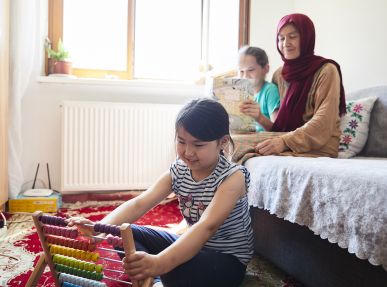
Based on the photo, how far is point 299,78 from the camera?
5.26 feet

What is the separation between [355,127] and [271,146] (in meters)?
0.47

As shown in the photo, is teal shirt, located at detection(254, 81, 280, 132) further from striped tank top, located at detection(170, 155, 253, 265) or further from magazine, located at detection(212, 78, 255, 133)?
striped tank top, located at detection(170, 155, 253, 265)

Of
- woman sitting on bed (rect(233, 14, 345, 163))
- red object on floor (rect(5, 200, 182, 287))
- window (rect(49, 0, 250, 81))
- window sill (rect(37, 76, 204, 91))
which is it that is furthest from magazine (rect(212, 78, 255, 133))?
window sill (rect(37, 76, 204, 91))

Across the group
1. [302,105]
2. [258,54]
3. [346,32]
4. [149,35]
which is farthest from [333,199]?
[149,35]

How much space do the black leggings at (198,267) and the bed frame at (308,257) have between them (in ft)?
0.61

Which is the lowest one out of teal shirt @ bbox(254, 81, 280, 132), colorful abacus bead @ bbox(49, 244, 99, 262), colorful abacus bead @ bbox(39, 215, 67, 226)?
colorful abacus bead @ bbox(49, 244, 99, 262)

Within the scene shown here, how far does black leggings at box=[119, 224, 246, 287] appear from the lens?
92 cm

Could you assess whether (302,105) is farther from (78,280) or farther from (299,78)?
(78,280)

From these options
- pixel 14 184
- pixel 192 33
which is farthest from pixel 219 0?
pixel 14 184

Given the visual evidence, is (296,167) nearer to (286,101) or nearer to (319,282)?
(319,282)

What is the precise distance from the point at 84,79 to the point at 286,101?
4.78 ft

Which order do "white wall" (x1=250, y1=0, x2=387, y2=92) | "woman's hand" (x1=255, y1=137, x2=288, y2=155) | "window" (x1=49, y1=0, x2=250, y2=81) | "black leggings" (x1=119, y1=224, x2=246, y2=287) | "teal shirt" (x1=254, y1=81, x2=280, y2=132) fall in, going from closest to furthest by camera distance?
1. "black leggings" (x1=119, y1=224, x2=246, y2=287)
2. "woman's hand" (x1=255, y1=137, x2=288, y2=155)
3. "teal shirt" (x1=254, y1=81, x2=280, y2=132)
4. "white wall" (x1=250, y1=0, x2=387, y2=92)
5. "window" (x1=49, y1=0, x2=250, y2=81)

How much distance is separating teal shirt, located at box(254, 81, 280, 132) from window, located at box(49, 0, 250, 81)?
68 centimetres

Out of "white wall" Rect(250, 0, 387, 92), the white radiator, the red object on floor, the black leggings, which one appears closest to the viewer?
the black leggings
